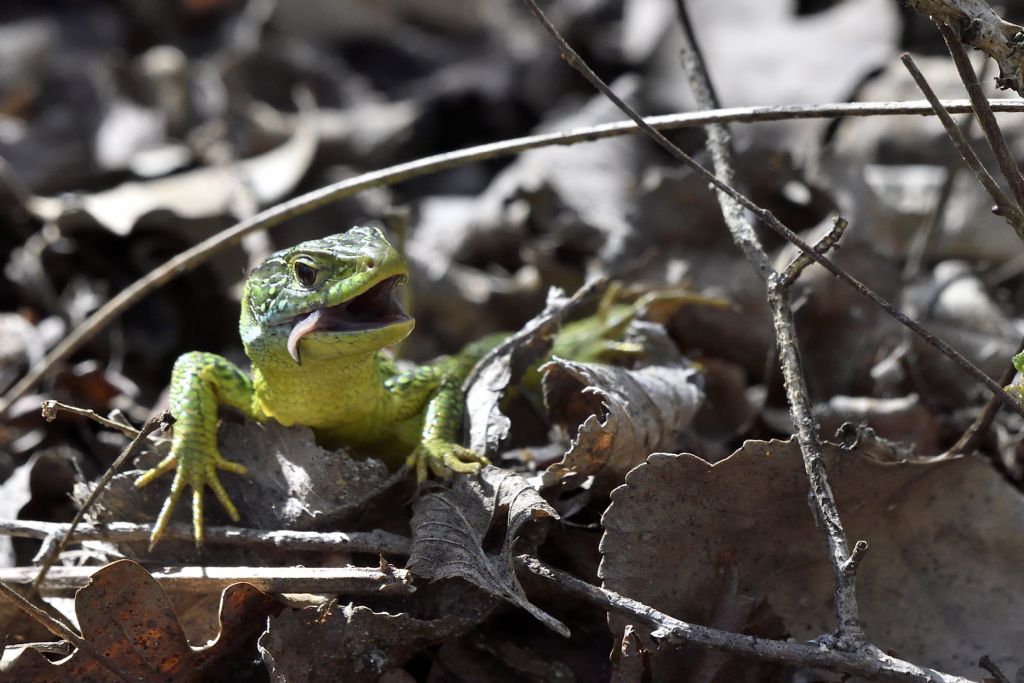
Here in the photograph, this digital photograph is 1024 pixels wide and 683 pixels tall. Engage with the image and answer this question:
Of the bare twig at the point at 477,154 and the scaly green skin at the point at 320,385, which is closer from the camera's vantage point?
the bare twig at the point at 477,154

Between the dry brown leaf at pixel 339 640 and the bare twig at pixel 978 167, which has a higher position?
the bare twig at pixel 978 167

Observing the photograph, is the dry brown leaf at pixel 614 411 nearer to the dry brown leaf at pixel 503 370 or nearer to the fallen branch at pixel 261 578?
the dry brown leaf at pixel 503 370

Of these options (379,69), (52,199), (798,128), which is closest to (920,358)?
(798,128)

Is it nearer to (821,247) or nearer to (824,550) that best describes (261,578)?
(824,550)

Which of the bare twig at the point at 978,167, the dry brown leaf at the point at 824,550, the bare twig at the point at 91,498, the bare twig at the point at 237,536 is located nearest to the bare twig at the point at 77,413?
the bare twig at the point at 91,498

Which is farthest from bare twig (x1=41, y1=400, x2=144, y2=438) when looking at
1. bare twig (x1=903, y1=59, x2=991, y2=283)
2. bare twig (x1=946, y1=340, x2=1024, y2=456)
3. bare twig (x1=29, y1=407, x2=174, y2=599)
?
bare twig (x1=903, y1=59, x2=991, y2=283)

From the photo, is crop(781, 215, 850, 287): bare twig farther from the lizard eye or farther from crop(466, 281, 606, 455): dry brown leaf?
the lizard eye

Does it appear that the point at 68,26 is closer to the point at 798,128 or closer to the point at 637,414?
the point at 798,128
